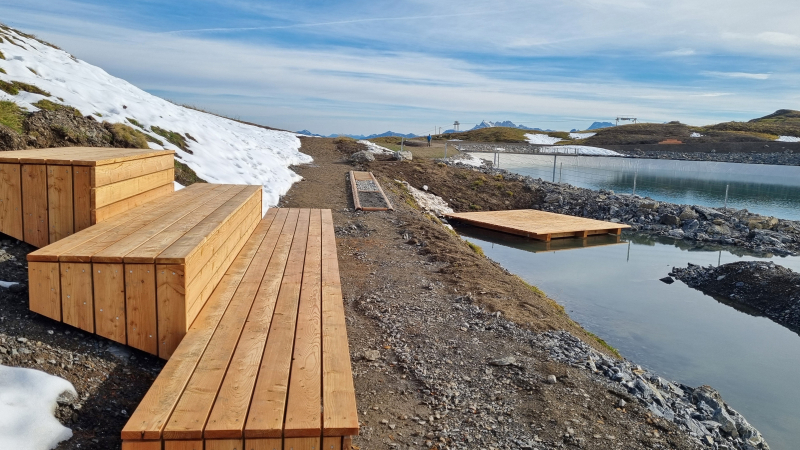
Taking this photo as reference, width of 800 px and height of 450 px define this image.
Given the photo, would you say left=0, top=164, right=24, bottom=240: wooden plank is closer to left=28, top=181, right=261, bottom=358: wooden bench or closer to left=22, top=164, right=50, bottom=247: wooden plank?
left=22, top=164, right=50, bottom=247: wooden plank

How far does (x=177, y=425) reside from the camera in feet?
7.30

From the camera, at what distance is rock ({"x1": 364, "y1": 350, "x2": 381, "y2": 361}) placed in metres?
4.12

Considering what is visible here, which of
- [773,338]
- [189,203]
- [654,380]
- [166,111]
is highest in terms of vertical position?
[166,111]

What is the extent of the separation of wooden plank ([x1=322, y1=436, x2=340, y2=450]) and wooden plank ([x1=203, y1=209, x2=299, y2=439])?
1.12 ft

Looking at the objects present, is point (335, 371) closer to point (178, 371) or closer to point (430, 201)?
point (178, 371)

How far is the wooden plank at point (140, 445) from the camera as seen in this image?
85.9 inches

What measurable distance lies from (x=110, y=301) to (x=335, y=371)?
1.36 m

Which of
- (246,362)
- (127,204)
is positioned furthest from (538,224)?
(246,362)

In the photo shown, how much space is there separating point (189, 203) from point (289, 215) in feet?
6.73

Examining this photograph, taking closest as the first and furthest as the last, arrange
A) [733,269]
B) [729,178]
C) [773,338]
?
[773,338], [733,269], [729,178]

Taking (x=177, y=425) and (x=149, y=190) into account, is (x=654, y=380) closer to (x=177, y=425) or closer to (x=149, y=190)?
(x=177, y=425)

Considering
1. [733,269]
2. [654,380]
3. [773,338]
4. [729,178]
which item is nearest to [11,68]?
[654,380]

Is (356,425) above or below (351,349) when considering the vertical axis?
above

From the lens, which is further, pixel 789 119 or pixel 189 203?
pixel 789 119
